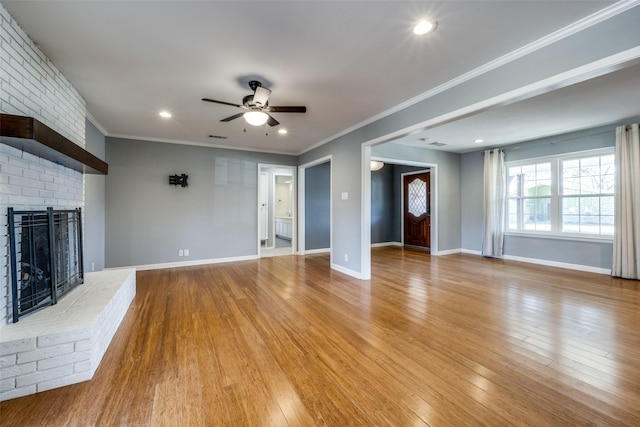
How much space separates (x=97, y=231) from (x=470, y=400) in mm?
5528

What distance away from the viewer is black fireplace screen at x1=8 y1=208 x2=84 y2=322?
78.7 inches

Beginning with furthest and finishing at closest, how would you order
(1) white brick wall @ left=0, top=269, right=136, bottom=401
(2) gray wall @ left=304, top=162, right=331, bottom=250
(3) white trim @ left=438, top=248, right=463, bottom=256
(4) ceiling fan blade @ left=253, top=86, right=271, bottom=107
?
(2) gray wall @ left=304, top=162, right=331, bottom=250, (3) white trim @ left=438, top=248, right=463, bottom=256, (4) ceiling fan blade @ left=253, top=86, right=271, bottom=107, (1) white brick wall @ left=0, top=269, right=136, bottom=401

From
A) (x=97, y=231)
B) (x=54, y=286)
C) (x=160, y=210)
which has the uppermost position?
(x=160, y=210)

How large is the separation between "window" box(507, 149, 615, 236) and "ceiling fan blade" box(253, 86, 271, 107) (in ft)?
19.5

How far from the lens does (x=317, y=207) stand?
705cm

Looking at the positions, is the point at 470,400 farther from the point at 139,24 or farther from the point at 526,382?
the point at 139,24

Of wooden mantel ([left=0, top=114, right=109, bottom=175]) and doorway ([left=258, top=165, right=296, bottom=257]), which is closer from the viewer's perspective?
wooden mantel ([left=0, top=114, right=109, bottom=175])

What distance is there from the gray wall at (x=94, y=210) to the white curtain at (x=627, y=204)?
8279mm

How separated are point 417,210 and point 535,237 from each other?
278cm

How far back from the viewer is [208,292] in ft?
12.5

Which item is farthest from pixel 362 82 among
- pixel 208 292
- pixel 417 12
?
pixel 208 292

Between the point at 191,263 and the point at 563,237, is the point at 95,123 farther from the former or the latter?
the point at 563,237

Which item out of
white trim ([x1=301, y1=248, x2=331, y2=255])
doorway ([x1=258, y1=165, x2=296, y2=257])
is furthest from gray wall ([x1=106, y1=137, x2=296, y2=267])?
white trim ([x1=301, y1=248, x2=331, y2=255])

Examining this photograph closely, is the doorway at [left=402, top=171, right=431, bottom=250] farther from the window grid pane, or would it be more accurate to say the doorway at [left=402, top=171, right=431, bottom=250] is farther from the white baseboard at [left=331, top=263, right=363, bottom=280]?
the white baseboard at [left=331, top=263, right=363, bottom=280]
